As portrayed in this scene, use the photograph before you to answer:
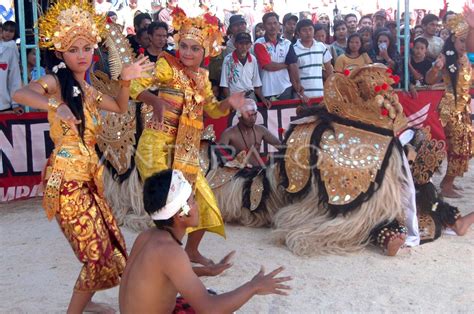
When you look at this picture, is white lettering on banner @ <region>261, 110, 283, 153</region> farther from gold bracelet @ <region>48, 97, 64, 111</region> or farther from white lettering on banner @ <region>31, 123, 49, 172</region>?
gold bracelet @ <region>48, 97, 64, 111</region>

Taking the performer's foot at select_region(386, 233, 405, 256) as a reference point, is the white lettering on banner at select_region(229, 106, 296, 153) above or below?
above

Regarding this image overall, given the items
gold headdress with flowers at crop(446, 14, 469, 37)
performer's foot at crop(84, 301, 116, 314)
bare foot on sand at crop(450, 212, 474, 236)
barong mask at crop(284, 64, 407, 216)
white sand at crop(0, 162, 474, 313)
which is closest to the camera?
performer's foot at crop(84, 301, 116, 314)

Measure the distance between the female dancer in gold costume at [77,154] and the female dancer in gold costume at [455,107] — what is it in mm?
3923

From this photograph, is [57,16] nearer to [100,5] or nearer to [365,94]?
[365,94]

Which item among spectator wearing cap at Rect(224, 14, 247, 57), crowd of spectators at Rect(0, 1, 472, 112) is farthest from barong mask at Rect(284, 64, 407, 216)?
spectator wearing cap at Rect(224, 14, 247, 57)

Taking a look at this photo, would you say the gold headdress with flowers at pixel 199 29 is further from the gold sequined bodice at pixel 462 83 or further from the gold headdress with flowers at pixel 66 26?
the gold sequined bodice at pixel 462 83

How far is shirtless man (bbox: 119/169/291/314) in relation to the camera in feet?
8.36

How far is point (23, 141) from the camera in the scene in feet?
22.4

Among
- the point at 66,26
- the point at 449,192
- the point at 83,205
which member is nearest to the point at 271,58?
the point at 449,192

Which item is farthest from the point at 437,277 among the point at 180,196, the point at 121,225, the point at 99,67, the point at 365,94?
the point at 99,67

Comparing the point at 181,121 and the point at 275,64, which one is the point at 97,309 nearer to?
the point at 181,121

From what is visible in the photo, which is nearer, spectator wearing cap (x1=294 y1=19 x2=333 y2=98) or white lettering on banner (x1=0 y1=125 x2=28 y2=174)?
white lettering on banner (x1=0 y1=125 x2=28 y2=174)

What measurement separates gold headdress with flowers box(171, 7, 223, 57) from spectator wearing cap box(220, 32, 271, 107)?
3.15 meters

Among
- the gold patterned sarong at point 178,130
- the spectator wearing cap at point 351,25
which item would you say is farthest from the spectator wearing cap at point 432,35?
the gold patterned sarong at point 178,130
